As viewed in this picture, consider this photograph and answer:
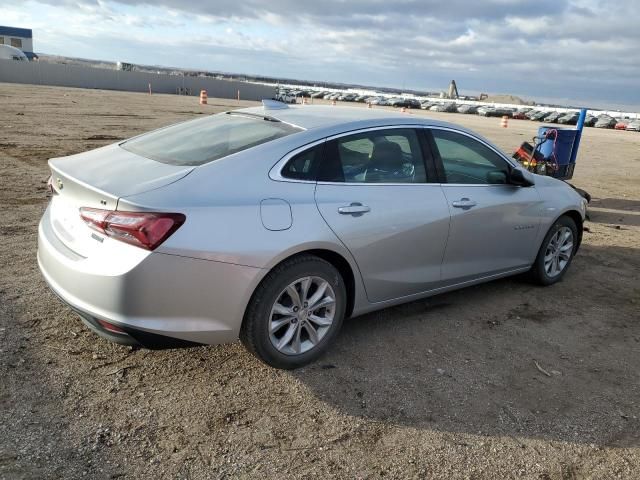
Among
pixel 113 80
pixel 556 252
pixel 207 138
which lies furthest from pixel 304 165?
pixel 113 80

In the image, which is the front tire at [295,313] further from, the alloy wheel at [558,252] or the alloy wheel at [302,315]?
the alloy wheel at [558,252]

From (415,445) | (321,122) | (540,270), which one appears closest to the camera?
(415,445)

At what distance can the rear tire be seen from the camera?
215 inches

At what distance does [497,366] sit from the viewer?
3955 millimetres

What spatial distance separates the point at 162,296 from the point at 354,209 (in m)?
1.38

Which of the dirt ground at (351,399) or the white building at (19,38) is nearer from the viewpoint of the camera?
the dirt ground at (351,399)

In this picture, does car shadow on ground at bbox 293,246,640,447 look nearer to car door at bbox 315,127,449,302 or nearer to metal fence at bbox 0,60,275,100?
car door at bbox 315,127,449,302

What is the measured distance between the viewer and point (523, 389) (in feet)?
12.0

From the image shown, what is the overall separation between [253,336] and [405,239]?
1.34m

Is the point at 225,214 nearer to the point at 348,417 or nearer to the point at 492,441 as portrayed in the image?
the point at 348,417

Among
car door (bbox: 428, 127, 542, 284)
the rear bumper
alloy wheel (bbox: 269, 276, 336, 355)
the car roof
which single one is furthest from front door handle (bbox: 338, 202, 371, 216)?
car door (bbox: 428, 127, 542, 284)

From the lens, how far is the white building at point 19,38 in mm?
89250

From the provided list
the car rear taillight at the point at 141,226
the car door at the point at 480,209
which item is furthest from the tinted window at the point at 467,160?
the car rear taillight at the point at 141,226

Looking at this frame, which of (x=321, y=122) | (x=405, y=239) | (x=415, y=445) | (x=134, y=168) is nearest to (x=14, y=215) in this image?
(x=134, y=168)
